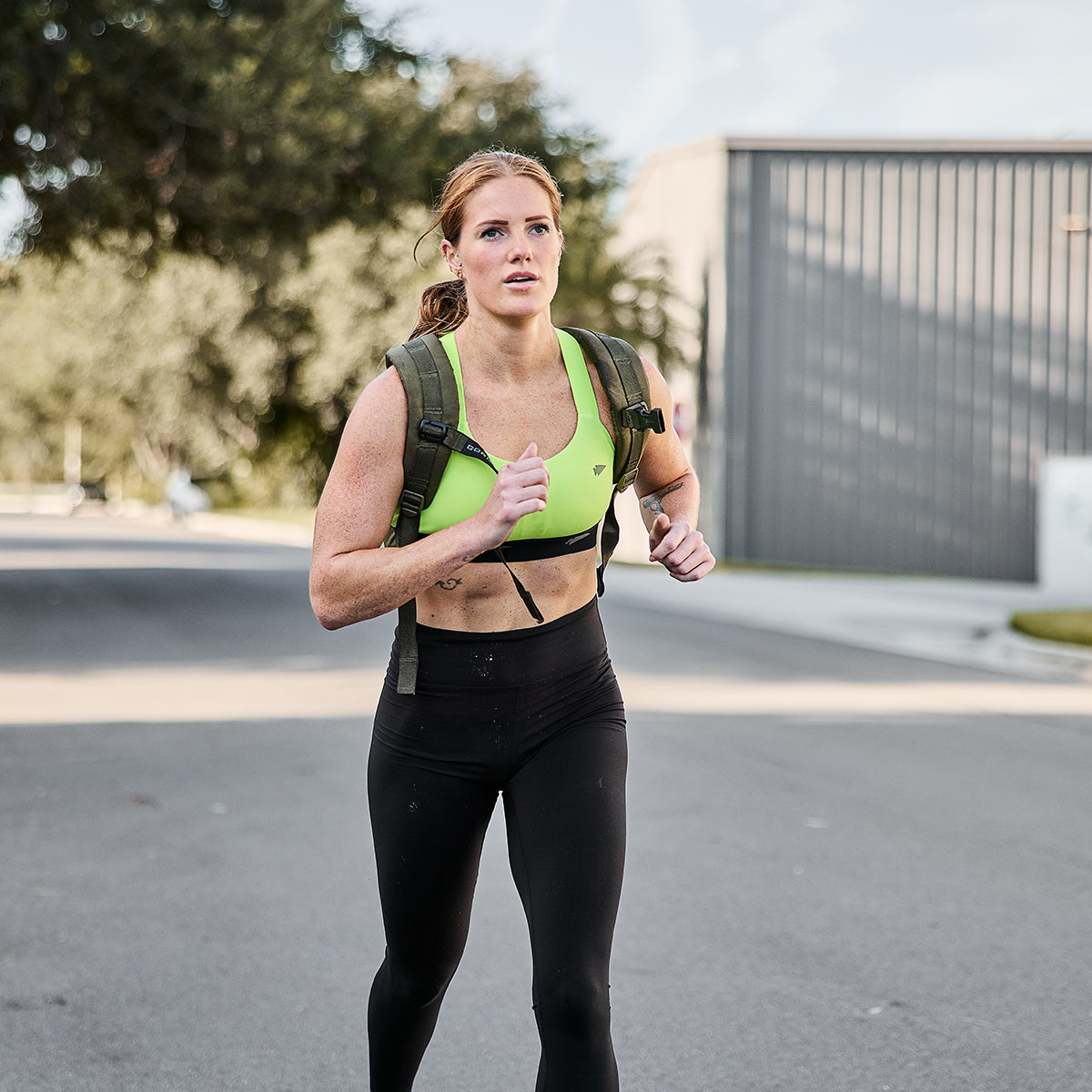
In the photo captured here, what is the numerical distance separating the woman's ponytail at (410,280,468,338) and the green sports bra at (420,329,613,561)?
0.48 feet

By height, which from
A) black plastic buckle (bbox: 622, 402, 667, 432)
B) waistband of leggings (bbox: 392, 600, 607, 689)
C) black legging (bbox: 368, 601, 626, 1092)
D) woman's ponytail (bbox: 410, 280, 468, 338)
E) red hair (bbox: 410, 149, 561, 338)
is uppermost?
red hair (bbox: 410, 149, 561, 338)

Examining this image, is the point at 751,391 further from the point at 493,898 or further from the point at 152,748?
the point at 493,898

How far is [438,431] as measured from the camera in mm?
2516

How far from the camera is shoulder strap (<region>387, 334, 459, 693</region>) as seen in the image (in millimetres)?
2529

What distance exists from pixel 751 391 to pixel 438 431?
79.1 ft

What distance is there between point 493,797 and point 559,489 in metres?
0.60

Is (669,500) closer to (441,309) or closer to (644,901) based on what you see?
(441,309)

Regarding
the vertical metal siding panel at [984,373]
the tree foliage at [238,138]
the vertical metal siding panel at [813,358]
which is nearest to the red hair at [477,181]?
the tree foliage at [238,138]

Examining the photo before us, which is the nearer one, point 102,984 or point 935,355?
point 102,984

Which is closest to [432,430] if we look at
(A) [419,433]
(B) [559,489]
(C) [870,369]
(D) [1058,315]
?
(A) [419,433]

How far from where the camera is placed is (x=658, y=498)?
2.97 m

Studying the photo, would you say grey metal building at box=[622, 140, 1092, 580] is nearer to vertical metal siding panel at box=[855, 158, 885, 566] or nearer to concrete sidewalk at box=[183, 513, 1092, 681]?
vertical metal siding panel at box=[855, 158, 885, 566]

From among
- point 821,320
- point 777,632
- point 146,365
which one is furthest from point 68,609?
point 146,365

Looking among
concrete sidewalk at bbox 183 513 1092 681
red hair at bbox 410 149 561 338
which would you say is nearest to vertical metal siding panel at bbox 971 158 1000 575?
concrete sidewalk at bbox 183 513 1092 681
